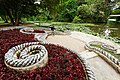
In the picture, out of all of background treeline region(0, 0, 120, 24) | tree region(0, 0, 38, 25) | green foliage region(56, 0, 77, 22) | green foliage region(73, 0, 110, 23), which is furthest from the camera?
green foliage region(56, 0, 77, 22)

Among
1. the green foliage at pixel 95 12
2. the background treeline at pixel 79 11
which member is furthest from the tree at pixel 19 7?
the green foliage at pixel 95 12

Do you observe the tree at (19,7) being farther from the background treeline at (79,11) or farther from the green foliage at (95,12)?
the green foliage at (95,12)

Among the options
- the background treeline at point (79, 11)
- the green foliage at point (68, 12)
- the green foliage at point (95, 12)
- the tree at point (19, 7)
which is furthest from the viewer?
the green foliage at point (68, 12)

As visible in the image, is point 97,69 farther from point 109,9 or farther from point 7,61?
point 109,9

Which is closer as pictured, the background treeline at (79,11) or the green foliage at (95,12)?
the background treeline at (79,11)

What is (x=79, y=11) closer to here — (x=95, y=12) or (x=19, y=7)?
(x=95, y=12)

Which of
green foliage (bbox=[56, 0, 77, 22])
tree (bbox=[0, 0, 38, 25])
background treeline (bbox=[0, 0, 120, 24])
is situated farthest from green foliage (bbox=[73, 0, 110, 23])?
tree (bbox=[0, 0, 38, 25])

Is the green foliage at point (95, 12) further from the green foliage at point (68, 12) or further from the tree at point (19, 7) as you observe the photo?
the tree at point (19, 7)

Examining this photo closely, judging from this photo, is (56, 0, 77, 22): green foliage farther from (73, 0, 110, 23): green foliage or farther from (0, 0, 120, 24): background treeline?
(73, 0, 110, 23): green foliage

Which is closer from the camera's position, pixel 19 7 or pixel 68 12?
pixel 19 7

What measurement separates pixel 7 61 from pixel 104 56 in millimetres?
3479

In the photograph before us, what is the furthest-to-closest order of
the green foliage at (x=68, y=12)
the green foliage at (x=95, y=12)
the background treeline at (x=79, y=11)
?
the green foliage at (x=68, y=12) → the green foliage at (x=95, y=12) → the background treeline at (x=79, y=11)

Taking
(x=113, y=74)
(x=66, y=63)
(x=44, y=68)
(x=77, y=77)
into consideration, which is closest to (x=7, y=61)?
(x=44, y=68)

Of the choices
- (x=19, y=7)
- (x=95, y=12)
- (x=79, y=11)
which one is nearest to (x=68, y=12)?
(x=79, y=11)
